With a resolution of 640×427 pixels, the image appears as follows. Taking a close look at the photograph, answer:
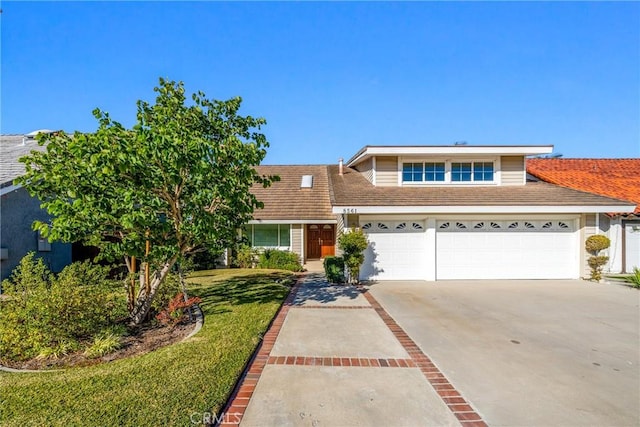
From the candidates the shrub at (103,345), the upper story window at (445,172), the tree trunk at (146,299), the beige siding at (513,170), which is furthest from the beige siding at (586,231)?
the shrub at (103,345)

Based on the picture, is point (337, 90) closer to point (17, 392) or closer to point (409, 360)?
point (409, 360)

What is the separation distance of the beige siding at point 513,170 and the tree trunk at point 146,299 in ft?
45.3

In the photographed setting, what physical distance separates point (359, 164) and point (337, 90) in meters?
4.05

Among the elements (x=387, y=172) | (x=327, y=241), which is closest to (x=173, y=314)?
(x=387, y=172)

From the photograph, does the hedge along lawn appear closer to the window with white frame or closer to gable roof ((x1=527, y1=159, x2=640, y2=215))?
the window with white frame

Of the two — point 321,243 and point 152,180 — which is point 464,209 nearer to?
point 321,243

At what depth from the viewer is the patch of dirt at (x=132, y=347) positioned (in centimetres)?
494

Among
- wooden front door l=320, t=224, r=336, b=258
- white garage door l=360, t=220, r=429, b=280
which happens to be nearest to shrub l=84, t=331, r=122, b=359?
white garage door l=360, t=220, r=429, b=280

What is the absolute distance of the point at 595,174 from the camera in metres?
16.9

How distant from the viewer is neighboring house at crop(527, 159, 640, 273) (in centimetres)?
1349

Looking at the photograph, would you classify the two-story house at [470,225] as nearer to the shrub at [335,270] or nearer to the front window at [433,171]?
the front window at [433,171]

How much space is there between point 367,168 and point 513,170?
644 centimetres

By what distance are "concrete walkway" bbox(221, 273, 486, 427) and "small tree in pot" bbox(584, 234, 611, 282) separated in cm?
964

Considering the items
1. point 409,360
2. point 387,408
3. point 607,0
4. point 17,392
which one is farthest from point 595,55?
point 17,392
